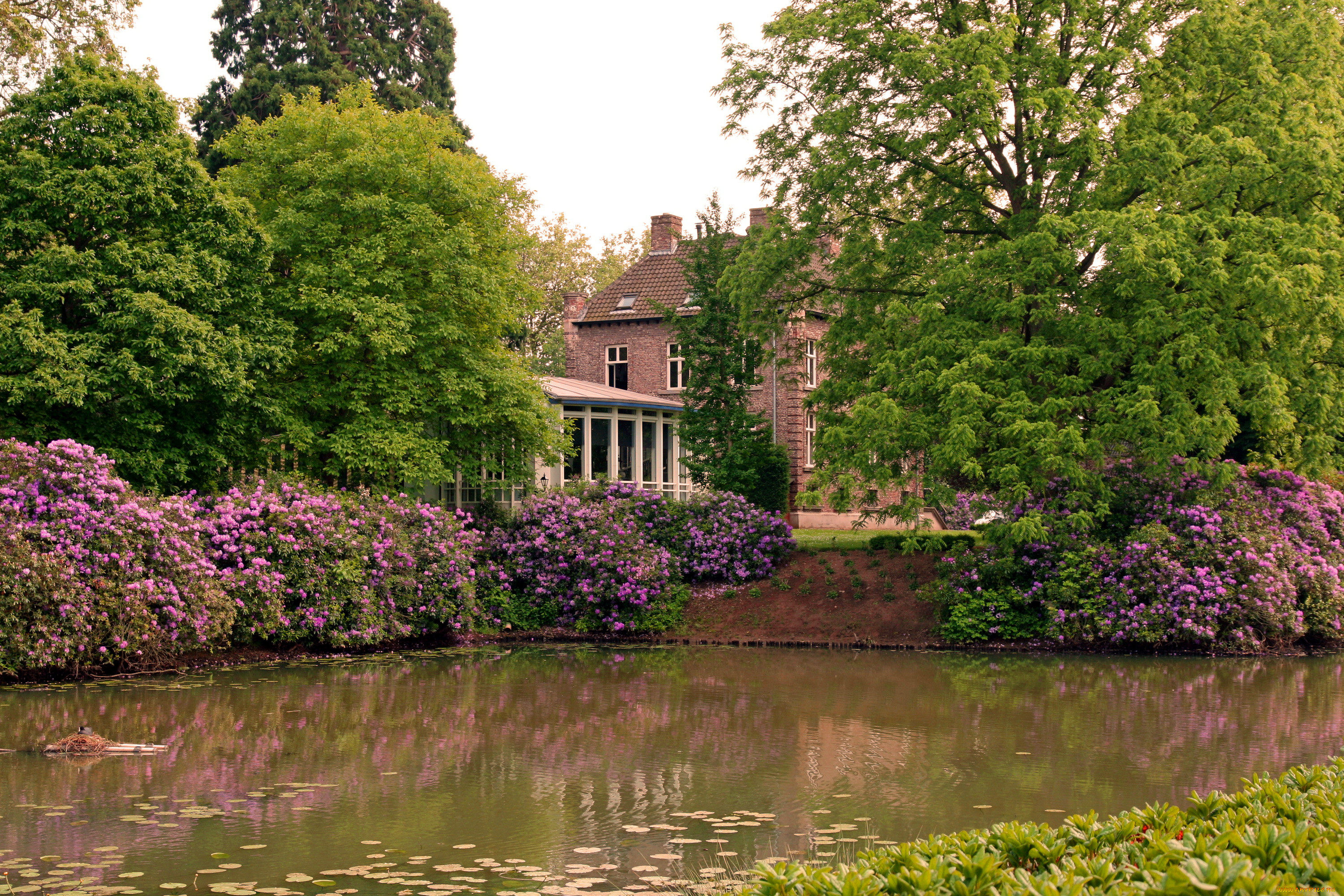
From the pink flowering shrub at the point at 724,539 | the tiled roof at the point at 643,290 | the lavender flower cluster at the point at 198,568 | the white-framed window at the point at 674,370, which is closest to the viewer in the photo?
the lavender flower cluster at the point at 198,568

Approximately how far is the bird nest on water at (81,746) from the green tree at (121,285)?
9109 mm

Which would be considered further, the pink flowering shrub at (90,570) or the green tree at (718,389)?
the green tree at (718,389)

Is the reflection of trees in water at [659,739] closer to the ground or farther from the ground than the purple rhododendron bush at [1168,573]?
closer to the ground

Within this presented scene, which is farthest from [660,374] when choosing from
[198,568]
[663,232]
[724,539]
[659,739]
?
[659,739]

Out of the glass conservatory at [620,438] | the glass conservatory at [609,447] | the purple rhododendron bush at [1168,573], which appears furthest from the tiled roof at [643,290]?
the purple rhododendron bush at [1168,573]

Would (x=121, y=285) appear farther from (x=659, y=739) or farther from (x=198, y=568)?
(x=659, y=739)

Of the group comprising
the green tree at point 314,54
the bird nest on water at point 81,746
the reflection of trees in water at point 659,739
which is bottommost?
the reflection of trees in water at point 659,739

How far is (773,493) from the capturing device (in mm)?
33750

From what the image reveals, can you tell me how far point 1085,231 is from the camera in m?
20.8

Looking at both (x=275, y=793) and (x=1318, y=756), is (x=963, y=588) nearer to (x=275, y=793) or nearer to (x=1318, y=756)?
(x=1318, y=756)

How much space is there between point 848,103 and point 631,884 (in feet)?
62.9

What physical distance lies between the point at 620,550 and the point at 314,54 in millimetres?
23607

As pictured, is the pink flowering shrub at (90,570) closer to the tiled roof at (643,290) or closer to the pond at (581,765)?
the pond at (581,765)

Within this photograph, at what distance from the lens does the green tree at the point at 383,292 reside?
23.2m
